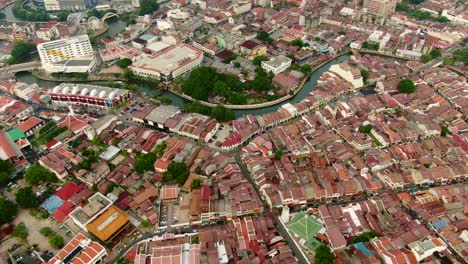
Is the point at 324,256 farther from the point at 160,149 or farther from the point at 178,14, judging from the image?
the point at 178,14

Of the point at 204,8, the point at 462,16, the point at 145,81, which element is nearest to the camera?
the point at 145,81

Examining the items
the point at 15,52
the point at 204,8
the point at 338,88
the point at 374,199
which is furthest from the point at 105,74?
the point at 374,199

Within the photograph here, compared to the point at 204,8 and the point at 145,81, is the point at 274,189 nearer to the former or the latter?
the point at 145,81

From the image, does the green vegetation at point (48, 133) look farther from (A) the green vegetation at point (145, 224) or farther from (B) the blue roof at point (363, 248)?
(B) the blue roof at point (363, 248)

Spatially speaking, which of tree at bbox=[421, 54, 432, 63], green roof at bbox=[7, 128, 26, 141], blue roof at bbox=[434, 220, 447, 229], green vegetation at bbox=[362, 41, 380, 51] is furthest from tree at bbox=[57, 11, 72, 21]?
blue roof at bbox=[434, 220, 447, 229]

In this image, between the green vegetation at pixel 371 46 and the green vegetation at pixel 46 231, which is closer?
the green vegetation at pixel 46 231

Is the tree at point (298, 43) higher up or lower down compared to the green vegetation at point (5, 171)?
higher up

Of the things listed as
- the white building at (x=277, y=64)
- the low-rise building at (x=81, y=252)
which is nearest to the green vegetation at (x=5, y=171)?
the low-rise building at (x=81, y=252)
